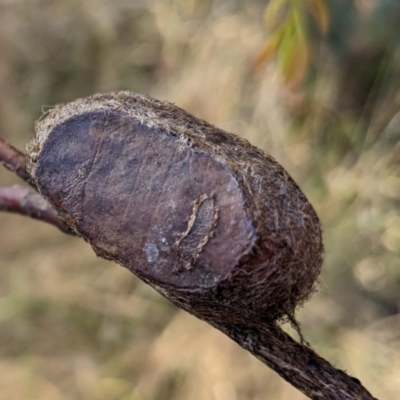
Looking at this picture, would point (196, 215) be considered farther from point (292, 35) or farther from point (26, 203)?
point (292, 35)

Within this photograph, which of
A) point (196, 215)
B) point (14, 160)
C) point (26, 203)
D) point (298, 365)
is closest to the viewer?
point (196, 215)

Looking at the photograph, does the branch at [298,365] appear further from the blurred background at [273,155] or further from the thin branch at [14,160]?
the blurred background at [273,155]

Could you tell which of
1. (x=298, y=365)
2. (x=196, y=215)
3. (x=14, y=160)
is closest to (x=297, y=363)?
(x=298, y=365)

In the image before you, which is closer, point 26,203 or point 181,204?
point 181,204

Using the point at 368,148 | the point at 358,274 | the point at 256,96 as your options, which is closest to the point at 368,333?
the point at 358,274

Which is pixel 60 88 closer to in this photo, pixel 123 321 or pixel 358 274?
pixel 123 321

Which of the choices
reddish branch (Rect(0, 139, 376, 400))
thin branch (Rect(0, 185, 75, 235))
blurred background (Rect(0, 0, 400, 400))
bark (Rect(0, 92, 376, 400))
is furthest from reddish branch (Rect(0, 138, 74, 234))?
blurred background (Rect(0, 0, 400, 400))
